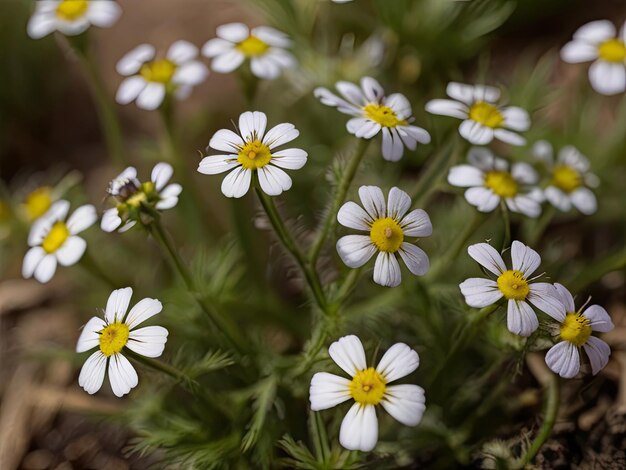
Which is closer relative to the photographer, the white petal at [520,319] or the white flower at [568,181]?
the white petal at [520,319]

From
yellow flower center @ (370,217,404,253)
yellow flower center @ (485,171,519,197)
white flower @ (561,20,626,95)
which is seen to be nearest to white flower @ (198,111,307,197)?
yellow flower center @ (370,217,404,253)

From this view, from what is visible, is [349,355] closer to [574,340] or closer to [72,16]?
[574,340]

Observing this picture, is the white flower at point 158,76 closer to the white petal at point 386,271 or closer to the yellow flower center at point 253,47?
the yellow flower center at point 253,47

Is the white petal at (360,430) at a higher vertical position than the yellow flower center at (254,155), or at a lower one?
lower

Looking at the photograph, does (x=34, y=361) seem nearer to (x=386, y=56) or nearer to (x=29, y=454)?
(x=29, y=454)

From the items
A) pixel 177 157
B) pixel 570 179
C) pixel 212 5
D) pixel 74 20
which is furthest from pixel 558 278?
pixel 212 5

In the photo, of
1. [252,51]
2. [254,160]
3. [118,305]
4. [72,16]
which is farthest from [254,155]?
[72,16]

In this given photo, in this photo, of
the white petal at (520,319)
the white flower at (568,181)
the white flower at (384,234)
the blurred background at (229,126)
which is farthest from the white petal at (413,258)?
the white flower at (568,181)

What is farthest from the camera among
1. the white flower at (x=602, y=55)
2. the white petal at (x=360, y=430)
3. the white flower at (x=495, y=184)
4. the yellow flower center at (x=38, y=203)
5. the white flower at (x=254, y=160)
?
the yellow flower center at (x=38, y=203)
